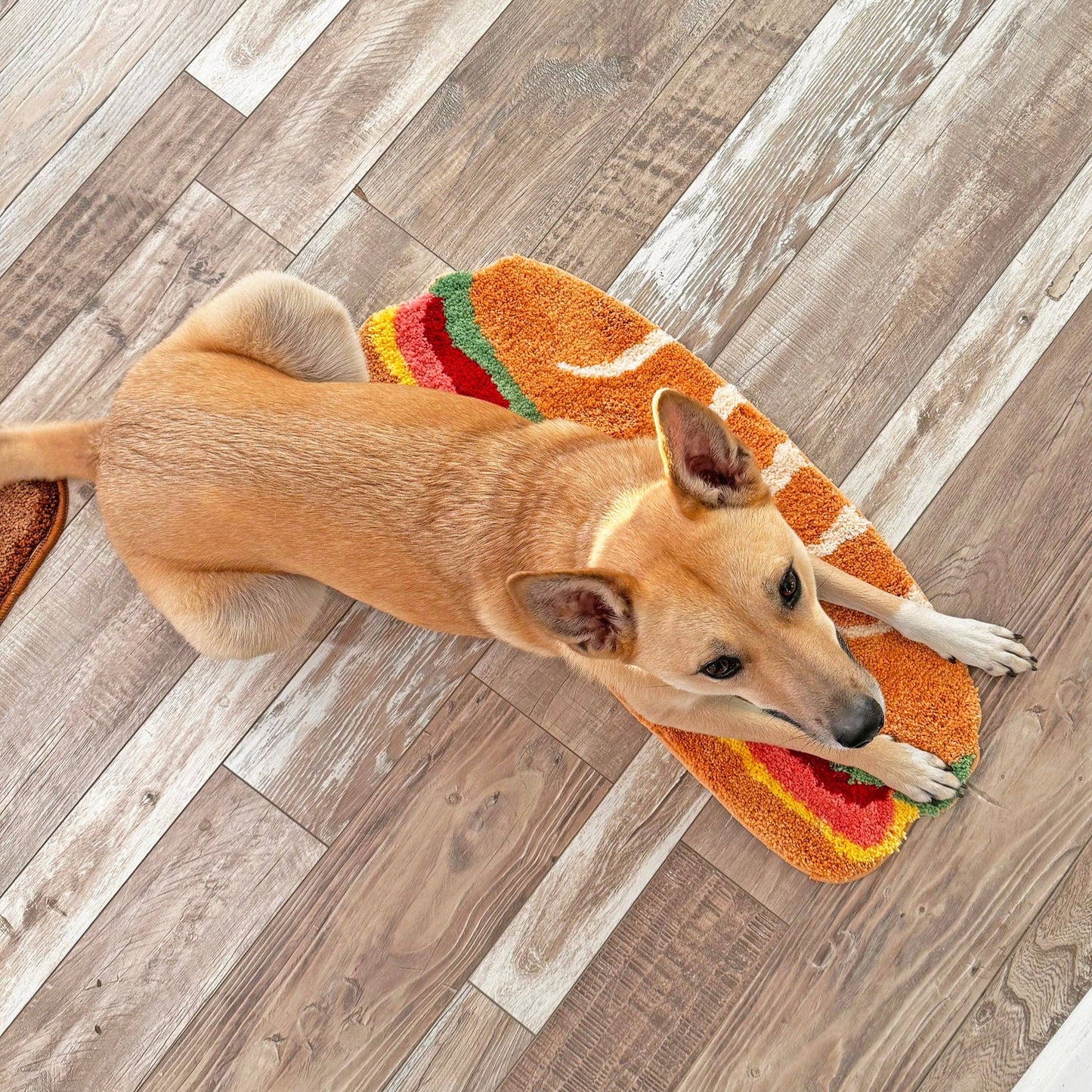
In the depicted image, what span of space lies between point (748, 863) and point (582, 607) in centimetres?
139


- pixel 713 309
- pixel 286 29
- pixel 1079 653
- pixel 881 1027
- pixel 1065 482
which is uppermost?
pixel 286 29

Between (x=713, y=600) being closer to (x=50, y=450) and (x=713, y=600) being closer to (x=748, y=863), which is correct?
(x=748, y=863)

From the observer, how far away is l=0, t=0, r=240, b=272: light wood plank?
3.55 meters

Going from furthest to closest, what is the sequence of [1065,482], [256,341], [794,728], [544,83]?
[544,83], [1065,482], [256,341], [794,728]

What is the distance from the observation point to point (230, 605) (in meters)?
2.96

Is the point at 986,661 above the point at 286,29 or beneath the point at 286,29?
beneath

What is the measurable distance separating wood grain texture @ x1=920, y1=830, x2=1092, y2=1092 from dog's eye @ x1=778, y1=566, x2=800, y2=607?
157 cm

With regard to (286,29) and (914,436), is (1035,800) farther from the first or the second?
(286,29)

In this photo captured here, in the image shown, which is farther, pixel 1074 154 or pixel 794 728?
pixel 1074 154

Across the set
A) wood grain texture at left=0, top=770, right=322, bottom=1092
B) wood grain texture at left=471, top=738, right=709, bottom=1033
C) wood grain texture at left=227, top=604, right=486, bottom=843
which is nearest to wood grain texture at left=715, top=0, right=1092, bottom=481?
wood grain texture at left=471, top=738, right=709, bottom=1033

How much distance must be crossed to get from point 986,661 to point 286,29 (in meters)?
3.32

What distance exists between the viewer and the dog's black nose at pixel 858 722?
7.80 feet

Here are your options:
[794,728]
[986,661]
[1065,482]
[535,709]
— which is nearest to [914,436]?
[1065,482]

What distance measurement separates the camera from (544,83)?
3.49 meters
